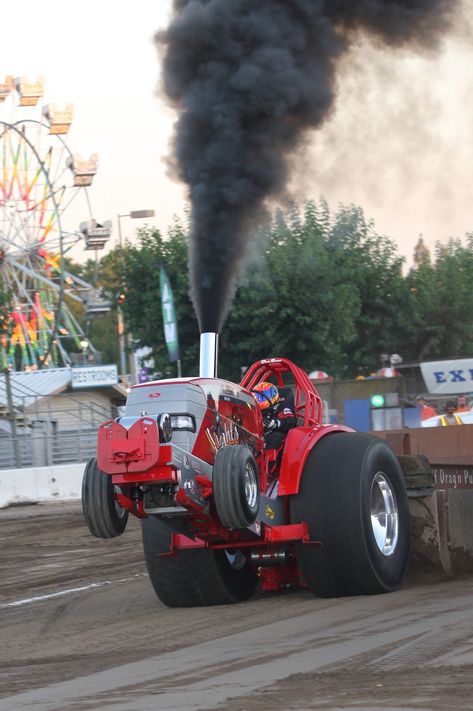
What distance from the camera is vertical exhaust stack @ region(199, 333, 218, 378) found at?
8.02 m

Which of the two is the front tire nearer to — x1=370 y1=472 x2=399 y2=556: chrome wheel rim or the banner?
x1=370 y1=472 x2=399 y2=556: chrome wheel rim

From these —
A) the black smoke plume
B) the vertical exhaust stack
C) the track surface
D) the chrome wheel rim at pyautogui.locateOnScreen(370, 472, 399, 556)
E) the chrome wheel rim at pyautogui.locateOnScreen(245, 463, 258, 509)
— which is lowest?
the track surface

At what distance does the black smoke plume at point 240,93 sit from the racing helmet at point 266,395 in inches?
49.5

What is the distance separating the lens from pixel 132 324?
3984 cm

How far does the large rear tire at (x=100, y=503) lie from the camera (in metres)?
7.40

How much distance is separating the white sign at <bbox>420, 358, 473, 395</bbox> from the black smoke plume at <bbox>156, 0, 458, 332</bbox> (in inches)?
590

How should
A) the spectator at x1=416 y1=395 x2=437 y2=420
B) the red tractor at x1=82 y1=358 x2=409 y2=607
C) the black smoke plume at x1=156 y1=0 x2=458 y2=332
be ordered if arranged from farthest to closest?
the spectator at x1=416 y1=395 x2=437 y2=420 < the black smoke plume at x1=156 y1=0 x2=458 y2=332 < the red tractor at x1=82 y1=358 x2=409 y2=607

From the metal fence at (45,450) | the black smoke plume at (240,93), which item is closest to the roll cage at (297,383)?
the black smoke plume at (240,93)

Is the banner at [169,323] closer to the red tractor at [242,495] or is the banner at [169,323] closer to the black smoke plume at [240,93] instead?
the black smoke plume at [240,93]

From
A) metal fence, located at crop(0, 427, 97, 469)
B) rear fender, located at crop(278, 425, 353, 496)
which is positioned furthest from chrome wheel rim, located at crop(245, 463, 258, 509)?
metal fence, located at crop(0, 427, 97, 469)

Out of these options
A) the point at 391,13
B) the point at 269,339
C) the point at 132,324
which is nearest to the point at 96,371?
the point at 132,324

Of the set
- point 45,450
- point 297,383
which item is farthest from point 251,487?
point 45,450

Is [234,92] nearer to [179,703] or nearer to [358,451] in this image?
[358,451]

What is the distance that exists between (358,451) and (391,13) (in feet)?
14.5
